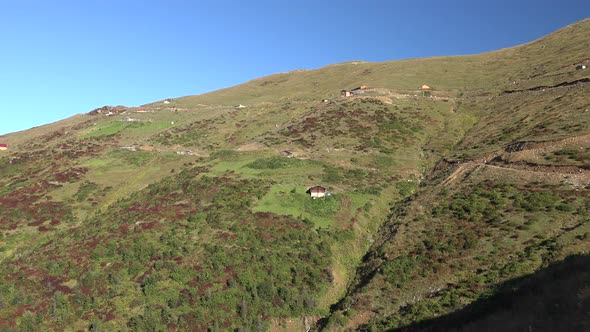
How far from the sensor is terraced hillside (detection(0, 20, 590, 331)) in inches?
1092

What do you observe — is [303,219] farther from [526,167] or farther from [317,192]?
[526,167]

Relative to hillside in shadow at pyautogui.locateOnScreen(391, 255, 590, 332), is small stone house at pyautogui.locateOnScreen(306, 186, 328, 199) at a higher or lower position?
higher

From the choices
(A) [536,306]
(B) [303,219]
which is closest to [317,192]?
(B) [303,219]

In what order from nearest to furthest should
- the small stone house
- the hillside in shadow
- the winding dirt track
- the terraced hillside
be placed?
the hillside in shadow < the terraced hillside < the winding dirt track < the small stone house

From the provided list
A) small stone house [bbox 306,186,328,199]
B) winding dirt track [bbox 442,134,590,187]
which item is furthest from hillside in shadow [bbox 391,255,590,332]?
small stone house [bbox 306,186,328,199]

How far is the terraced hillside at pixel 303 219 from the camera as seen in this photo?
27.7m

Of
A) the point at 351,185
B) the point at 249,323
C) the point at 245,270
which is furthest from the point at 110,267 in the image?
the point at 351,185

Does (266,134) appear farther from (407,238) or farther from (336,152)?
(407,238)

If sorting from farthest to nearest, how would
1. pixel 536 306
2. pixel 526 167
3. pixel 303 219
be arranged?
pixel 526 167
pixel 303 219
pixel 536 306

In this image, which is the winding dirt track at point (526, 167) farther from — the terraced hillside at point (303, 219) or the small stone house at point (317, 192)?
the small stone house at point (317, 192)

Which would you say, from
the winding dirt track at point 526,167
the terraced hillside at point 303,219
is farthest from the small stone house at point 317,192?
the winding dirt track at point 526,167

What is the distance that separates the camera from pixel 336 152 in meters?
66.3

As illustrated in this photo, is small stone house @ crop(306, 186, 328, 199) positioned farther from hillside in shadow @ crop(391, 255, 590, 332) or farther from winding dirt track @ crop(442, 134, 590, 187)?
hillside in shadow @ crop(391, 255, 590, 332)

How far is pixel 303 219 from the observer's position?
40844 millimetres
